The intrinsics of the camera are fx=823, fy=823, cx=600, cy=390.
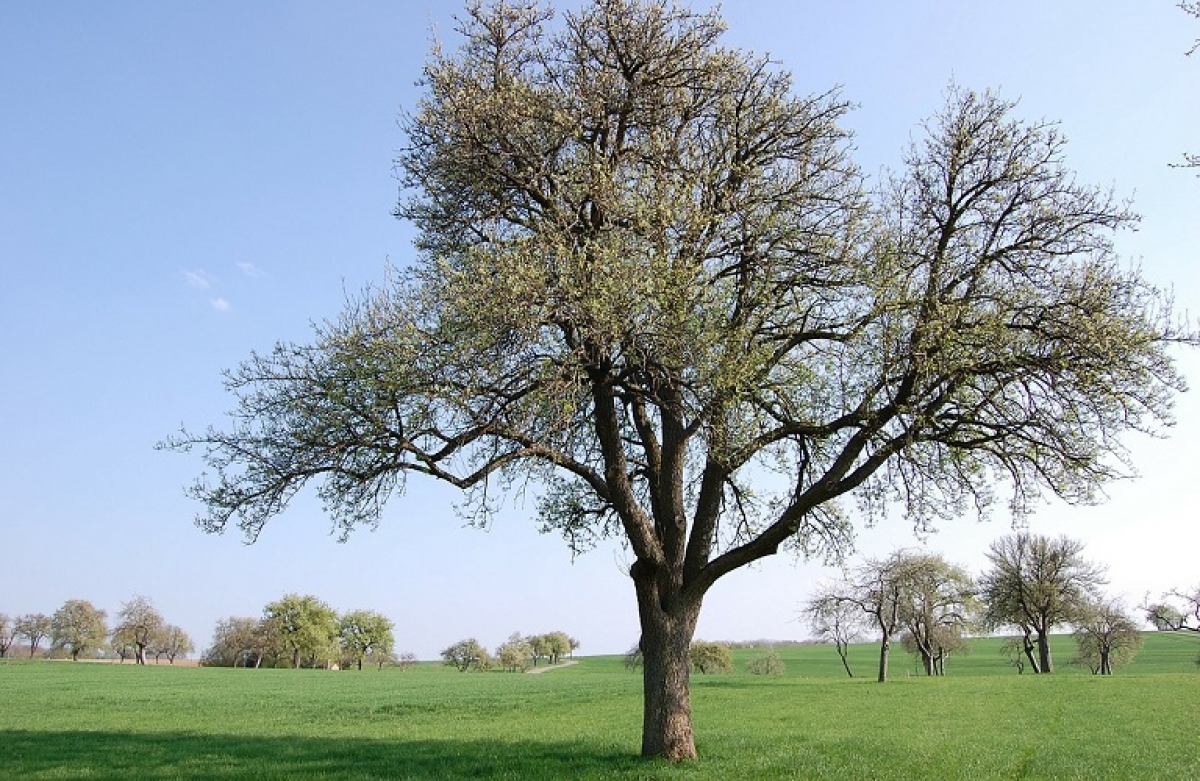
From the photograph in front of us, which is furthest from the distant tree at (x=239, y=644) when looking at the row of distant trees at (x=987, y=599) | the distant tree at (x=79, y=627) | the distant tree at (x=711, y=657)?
the row of distant trees at (x=987, y=599)

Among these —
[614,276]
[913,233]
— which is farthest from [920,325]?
[614,276]

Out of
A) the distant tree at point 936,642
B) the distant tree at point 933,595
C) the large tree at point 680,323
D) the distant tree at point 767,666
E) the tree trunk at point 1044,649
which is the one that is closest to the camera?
the large tree at point 680,323

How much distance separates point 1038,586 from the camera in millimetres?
74750

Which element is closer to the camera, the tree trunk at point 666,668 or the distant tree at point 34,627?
the tree trunk at point 666,668

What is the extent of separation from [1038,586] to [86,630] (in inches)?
5642

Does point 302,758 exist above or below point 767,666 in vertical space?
above

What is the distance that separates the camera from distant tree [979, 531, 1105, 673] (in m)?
74.2

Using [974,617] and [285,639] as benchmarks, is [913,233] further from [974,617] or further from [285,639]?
[285,639]

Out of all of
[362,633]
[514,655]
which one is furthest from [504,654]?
[362,633]

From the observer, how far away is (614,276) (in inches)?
595

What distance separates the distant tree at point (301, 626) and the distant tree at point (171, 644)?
3042 centimetres

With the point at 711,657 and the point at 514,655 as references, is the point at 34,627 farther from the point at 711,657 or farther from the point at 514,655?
the point at 711,657

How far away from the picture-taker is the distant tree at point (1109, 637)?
84.0 m

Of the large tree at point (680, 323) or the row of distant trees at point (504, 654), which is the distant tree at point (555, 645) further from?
the large tree at point (680, 323)
